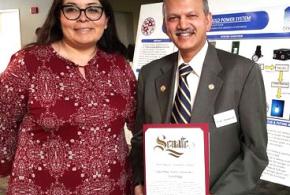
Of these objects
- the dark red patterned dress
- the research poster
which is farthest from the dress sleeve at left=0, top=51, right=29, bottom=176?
the research poster

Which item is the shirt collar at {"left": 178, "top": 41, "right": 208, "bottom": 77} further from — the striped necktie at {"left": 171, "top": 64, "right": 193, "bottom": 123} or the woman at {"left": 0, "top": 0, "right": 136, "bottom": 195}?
the woman at {"left": 0, "top": 0, "right": 136, "bottom": 195}

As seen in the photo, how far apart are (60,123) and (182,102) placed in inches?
22.0

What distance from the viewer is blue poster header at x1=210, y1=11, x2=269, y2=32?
104 inches

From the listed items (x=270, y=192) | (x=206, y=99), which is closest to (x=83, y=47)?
(x=206, y=99)

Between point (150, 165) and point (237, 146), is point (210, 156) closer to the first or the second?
point (237, 146)

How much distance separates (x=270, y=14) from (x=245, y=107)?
4.63 feet

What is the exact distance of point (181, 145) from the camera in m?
1.39

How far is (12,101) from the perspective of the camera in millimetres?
1698

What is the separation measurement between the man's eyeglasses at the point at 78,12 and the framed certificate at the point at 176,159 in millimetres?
608

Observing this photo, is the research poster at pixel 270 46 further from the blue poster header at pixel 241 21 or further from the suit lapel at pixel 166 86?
the suit lapel at pixel 166 86

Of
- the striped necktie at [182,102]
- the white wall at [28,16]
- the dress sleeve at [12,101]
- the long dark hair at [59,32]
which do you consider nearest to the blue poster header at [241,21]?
the long dark hair at [59,32]

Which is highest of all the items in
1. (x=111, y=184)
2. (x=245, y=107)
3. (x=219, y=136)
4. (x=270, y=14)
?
(x=270, y=14)

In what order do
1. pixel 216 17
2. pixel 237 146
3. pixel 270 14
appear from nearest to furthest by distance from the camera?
pixel 237 146, pixel 270 14, pixel 216 17

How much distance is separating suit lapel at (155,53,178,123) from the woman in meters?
0.23
